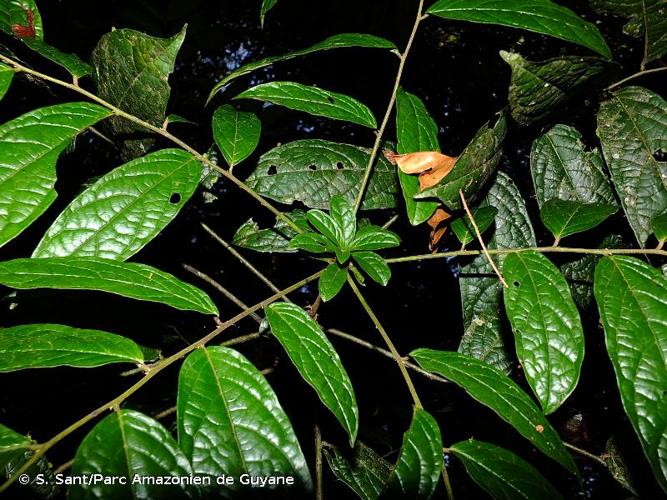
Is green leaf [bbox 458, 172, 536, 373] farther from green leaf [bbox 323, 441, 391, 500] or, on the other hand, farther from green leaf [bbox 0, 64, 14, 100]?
green leaf [bbox 0, 64, 14, 100]

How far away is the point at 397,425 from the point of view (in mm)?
2580

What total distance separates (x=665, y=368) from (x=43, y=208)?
1.03 m

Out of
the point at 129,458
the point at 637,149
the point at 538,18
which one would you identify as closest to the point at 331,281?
the point at 129,458

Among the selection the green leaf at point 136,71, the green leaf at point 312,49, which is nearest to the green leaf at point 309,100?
the green leaf at point 312,49

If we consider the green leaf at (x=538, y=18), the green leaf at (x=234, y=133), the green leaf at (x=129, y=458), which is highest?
the green leaf at (x=538, y=18)

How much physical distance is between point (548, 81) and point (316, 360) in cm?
68

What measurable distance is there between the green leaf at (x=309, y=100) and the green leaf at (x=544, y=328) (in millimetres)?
476

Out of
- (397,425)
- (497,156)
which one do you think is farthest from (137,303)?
(397,425)

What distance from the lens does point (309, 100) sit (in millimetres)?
1014

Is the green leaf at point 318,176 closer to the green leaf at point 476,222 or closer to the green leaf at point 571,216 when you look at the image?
the green leaf at point 476,222

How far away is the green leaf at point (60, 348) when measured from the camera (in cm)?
68

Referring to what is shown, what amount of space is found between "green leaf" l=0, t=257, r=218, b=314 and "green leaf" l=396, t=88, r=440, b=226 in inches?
18.8

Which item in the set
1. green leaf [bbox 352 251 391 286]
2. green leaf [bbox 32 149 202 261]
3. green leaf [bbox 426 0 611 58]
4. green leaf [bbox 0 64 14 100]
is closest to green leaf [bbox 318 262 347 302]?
green leaf [bbox 352 251 391 286]

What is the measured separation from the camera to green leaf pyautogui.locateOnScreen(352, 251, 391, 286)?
90 centimetres
